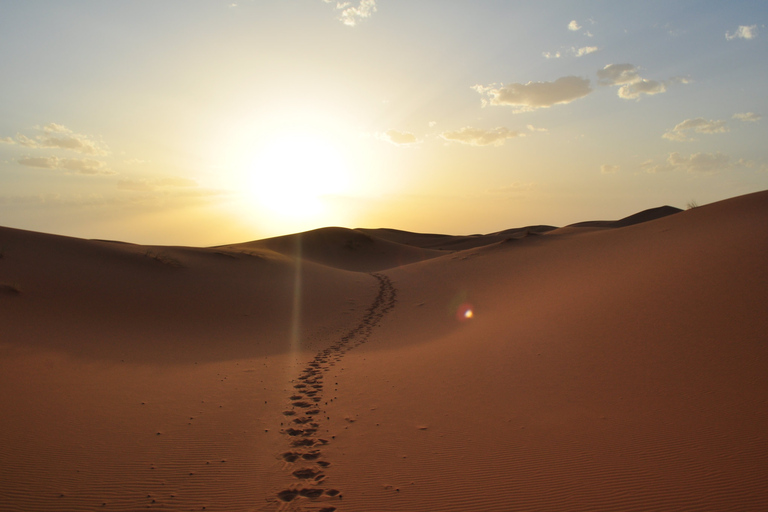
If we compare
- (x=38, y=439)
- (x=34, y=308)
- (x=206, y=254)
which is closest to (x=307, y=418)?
(x=38, y=439)

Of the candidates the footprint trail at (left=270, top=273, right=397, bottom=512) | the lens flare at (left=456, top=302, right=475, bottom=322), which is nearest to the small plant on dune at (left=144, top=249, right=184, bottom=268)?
the footprint trail at (left=270, top=273, right=397, bottom=512)

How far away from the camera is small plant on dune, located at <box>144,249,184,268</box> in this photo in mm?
18091

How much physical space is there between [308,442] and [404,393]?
216 cm

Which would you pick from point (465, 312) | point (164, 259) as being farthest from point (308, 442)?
point (164, 259)

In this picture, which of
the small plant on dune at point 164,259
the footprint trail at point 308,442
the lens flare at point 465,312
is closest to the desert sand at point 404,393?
the footprint trail at point 308,442

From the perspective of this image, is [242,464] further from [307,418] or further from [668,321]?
[668,321]

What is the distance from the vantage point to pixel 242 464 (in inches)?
185

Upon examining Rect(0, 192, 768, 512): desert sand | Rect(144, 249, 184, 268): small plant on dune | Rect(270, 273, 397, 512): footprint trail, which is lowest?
Rect(270, 273, 397, 512): footprint trail

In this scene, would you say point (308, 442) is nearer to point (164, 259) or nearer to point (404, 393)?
point (404, 393)

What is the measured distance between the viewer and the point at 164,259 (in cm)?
1836

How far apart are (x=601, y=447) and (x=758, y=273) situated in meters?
7.39

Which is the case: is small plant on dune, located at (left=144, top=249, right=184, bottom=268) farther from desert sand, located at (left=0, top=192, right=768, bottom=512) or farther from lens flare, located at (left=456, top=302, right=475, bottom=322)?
lens flare, located at (left=456, top=302, right=475, bottom=322)

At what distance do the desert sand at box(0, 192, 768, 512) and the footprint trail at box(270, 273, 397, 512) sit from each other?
0.10 ft

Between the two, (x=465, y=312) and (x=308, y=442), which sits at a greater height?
(x=465, y=312)
